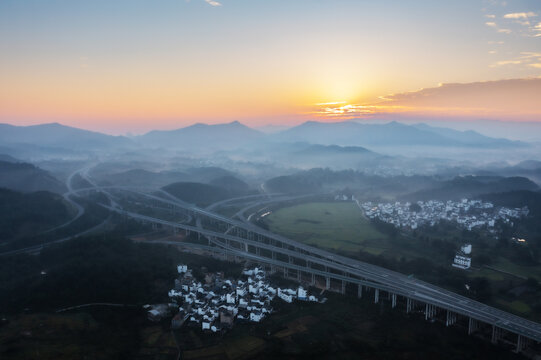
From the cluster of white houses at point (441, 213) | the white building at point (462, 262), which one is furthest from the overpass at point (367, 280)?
the cluster of white houses at point (441, 213)

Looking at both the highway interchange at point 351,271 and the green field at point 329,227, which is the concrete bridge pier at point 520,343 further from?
the green field at point 329,227

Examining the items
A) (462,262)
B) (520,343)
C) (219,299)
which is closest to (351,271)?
(219,299)

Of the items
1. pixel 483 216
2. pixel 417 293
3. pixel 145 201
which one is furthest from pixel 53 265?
pixel 483 216

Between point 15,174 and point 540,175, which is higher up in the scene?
point 15,174

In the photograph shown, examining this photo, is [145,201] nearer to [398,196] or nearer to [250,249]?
[250,249]

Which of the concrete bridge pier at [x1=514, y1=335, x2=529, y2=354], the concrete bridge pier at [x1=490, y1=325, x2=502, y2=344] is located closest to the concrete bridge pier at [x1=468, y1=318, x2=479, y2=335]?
the concrete bridge pier at [x1=490, y1=325, x2=502, y2=344]

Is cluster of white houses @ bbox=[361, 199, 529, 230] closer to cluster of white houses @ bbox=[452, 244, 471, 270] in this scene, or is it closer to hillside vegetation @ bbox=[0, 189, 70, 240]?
cluster of white houses @ bbox=[452, 244, 471, 270]
